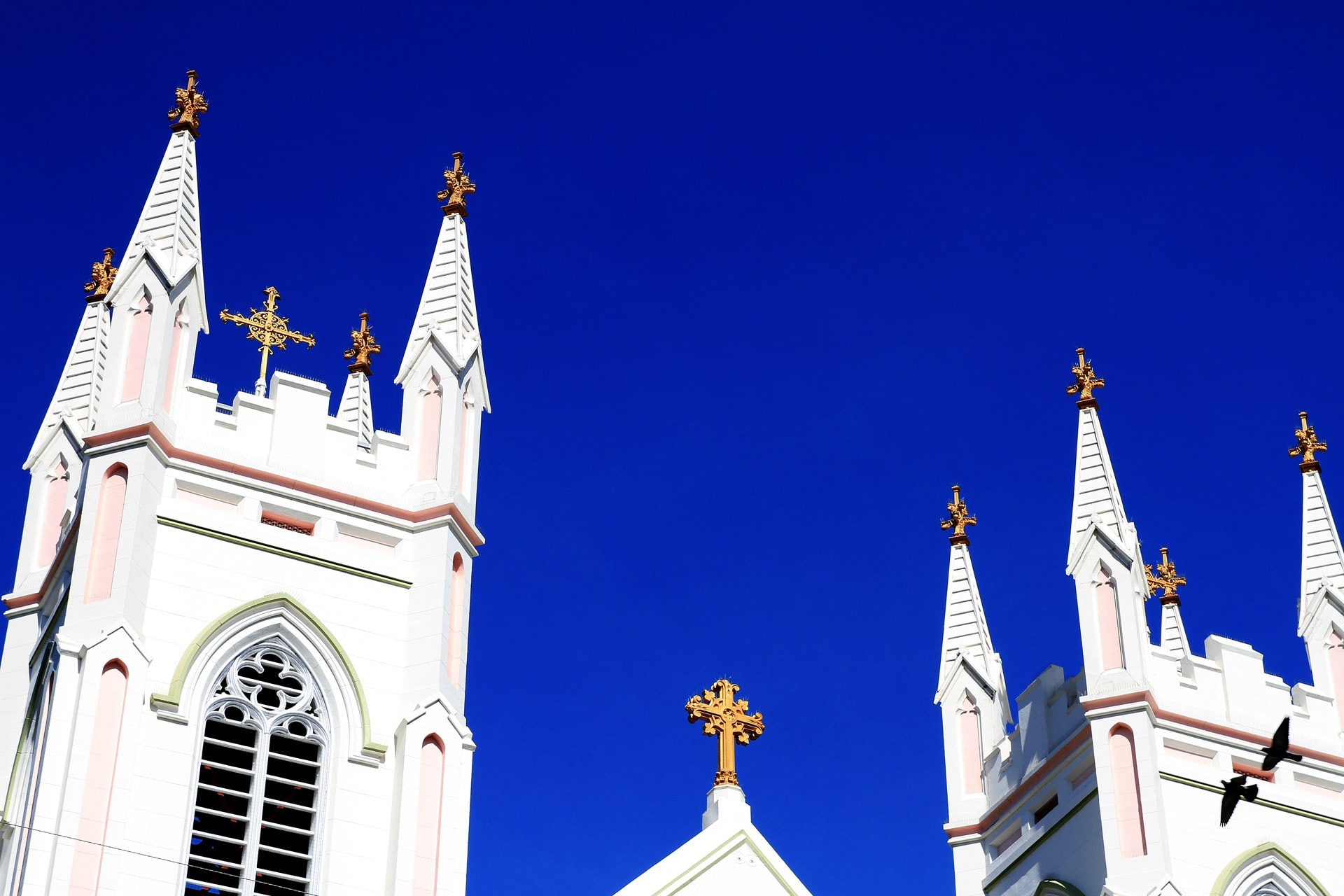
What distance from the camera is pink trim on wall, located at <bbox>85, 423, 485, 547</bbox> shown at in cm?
2769

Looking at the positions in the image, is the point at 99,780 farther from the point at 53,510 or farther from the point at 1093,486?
the point at 1093,486

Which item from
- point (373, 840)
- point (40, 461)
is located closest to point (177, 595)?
point (373, 840)

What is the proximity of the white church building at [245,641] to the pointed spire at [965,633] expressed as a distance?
521 centimetres

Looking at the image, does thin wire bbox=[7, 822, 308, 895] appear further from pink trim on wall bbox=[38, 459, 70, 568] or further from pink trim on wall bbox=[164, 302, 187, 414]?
pink trim on wall bbox=[38, 459, 70, 568]

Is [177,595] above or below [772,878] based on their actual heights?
above

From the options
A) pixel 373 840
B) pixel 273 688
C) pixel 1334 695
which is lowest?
pixel 373 840

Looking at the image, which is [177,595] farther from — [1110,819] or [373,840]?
[1110,819]

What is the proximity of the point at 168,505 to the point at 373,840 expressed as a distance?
16.3 ft

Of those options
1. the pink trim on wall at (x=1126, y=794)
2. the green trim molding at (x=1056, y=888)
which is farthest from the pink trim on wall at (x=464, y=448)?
the green trim molding at (x=1056, y=888)

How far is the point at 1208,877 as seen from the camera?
1120 inches

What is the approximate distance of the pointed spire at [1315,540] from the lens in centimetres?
3275

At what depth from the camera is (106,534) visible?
2681cm

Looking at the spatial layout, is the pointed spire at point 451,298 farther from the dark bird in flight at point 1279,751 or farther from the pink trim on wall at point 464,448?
the dark bird in flight at point 1279,751

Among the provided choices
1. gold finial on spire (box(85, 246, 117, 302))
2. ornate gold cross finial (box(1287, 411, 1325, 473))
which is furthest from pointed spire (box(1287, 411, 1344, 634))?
gold finial on spire (box(85, 246, 117, 302))
